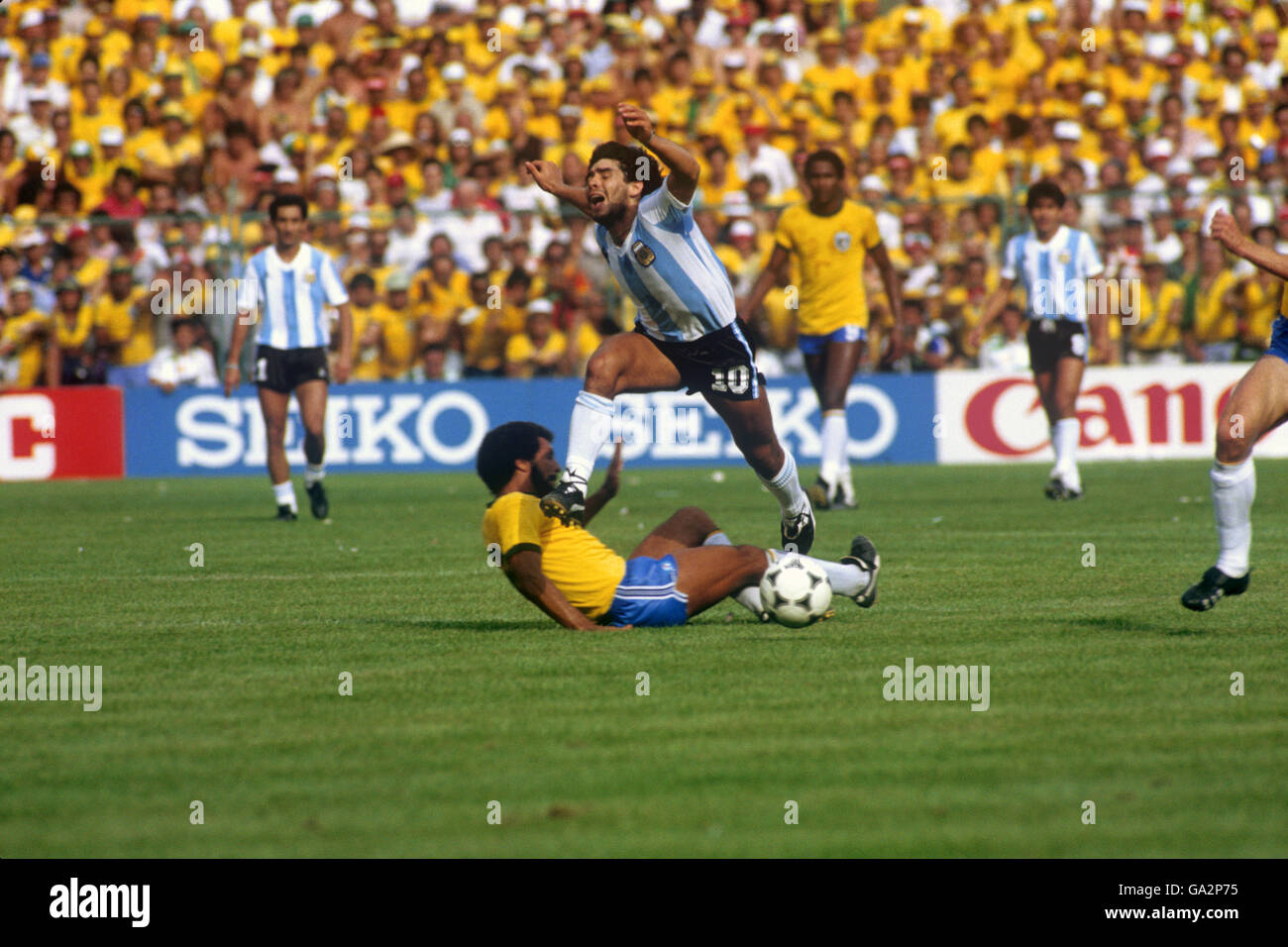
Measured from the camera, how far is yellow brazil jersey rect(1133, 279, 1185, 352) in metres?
20.9

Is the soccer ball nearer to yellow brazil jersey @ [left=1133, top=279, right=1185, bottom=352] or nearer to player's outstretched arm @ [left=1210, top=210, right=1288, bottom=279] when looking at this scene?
player's outstretched arm @ [left=1210, top=210, right=1288, bottom=279]

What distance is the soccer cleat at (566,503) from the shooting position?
24.5ft

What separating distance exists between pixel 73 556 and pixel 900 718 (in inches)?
312

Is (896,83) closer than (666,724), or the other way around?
(666,724)

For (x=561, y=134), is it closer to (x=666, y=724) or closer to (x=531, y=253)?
(x=531, y=253)

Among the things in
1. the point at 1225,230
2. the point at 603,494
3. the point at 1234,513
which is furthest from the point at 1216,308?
→ the point at 603,494

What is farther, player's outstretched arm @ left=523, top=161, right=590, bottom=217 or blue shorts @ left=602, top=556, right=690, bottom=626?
player's outstretched arm @ left=523, top=161, right=590, bottom=217

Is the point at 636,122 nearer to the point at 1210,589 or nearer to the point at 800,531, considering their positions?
the point at 800,531

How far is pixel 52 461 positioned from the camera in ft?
73.2

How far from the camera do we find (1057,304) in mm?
16438

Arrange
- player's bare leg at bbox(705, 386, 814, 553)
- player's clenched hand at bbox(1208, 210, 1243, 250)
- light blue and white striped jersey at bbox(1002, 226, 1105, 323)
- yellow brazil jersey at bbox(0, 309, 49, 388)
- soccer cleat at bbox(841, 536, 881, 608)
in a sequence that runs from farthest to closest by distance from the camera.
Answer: yellow brazil jersey at bbox(0, 309, 49, 388), light blue and white striped jersey at bbox(1002, 226, 1105, 323), player's bare leg at bbox(705, 386, 814, 553), soccer cleat at bbox(841, 536, 881, 608), player's clenched hand at bbox(1208, 210, 1243, 250)

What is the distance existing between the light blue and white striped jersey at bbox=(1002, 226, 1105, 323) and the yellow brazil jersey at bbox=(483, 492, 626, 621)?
9573 millimetres

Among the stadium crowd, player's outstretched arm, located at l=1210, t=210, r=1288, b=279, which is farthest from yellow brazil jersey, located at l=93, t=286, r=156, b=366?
player's outstretched arm, located at l=1210, t=210, r=1288, b=279
